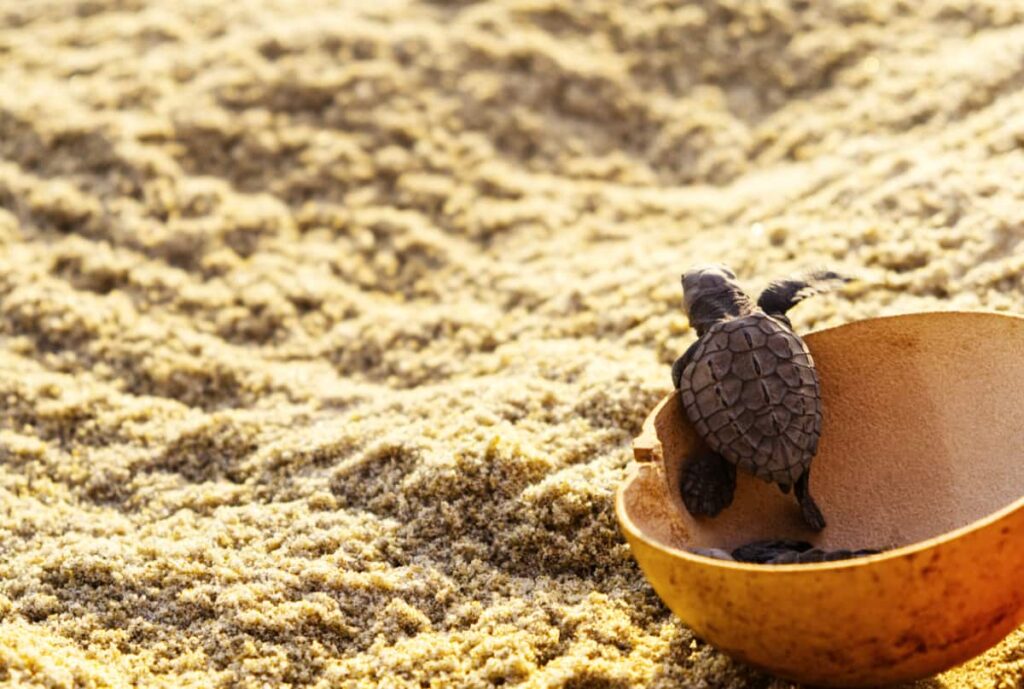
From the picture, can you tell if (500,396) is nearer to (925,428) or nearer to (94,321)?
(925,428)

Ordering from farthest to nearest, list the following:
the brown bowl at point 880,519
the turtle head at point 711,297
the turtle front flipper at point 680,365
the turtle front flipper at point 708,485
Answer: the turtle head at point 711,297
the turtle front flipper at point 680,365
the turtle front flipper at point 708,485
the brown bowl at point 880,519

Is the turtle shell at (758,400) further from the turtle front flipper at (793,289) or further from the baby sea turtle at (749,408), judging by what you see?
the turtle front flipper at (793,289)

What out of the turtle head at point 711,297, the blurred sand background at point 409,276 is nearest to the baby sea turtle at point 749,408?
the turtle head at point 711,297

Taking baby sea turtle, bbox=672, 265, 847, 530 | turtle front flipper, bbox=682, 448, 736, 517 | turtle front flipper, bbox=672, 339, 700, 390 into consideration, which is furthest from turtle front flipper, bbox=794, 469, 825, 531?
turtle front flipper, bbox=672, 339, 700, 390

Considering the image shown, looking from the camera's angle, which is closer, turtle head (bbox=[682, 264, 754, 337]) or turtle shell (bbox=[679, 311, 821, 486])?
turtle shell (bbox=[679, 311, 821, 486])

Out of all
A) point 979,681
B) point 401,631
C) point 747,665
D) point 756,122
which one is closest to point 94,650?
point 401,631

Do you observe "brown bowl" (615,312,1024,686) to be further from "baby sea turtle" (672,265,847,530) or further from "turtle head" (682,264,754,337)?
"turtle head" (682,264,754,337)
